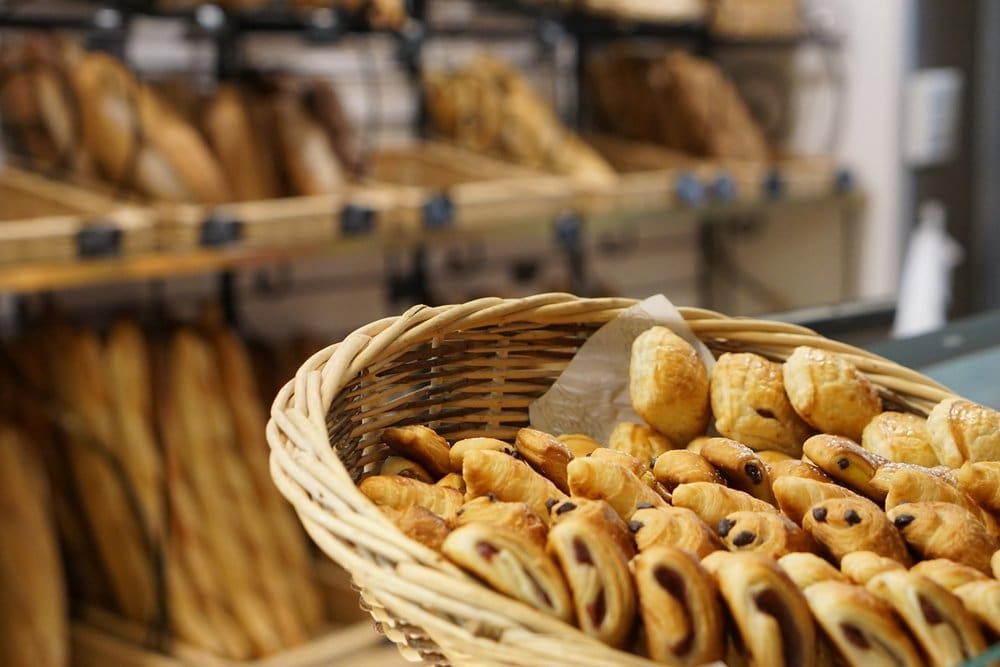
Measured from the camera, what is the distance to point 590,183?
2.73 metres

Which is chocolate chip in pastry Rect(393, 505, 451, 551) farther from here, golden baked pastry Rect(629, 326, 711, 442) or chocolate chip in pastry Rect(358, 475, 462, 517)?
golden baked pastry Rect(629, 326, 711, 442)

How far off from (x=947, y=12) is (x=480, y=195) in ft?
6.28

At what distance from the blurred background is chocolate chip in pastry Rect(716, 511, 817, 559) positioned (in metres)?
0.55

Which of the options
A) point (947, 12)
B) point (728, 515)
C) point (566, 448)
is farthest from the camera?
point (947, 12)

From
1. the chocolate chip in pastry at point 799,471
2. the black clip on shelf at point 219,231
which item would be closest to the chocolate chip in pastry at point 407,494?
the chocolate chip in pastry at point 799,471

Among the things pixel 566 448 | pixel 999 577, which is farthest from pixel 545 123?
pixel 999 577

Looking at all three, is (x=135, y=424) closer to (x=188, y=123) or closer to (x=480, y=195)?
(x=188, y=123)

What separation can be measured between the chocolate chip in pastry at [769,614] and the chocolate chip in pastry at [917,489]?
18 cm

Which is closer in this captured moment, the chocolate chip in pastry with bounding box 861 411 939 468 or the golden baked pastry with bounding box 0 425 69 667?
the chocolate chip in pastry with bounding box 861 411 939 468

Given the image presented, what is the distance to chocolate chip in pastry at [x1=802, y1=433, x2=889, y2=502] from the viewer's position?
796 mm

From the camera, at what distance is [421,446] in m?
0.83

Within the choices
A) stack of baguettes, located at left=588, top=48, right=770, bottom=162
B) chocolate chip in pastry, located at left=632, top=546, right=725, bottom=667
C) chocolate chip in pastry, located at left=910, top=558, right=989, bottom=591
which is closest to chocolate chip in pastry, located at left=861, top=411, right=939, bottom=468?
chocolate chip in pastry, located at left=910, top=558, right=989, bottom=591

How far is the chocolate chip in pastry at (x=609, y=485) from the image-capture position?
73 centimetres

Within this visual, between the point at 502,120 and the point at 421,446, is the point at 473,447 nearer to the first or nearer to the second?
the point at 421,446
